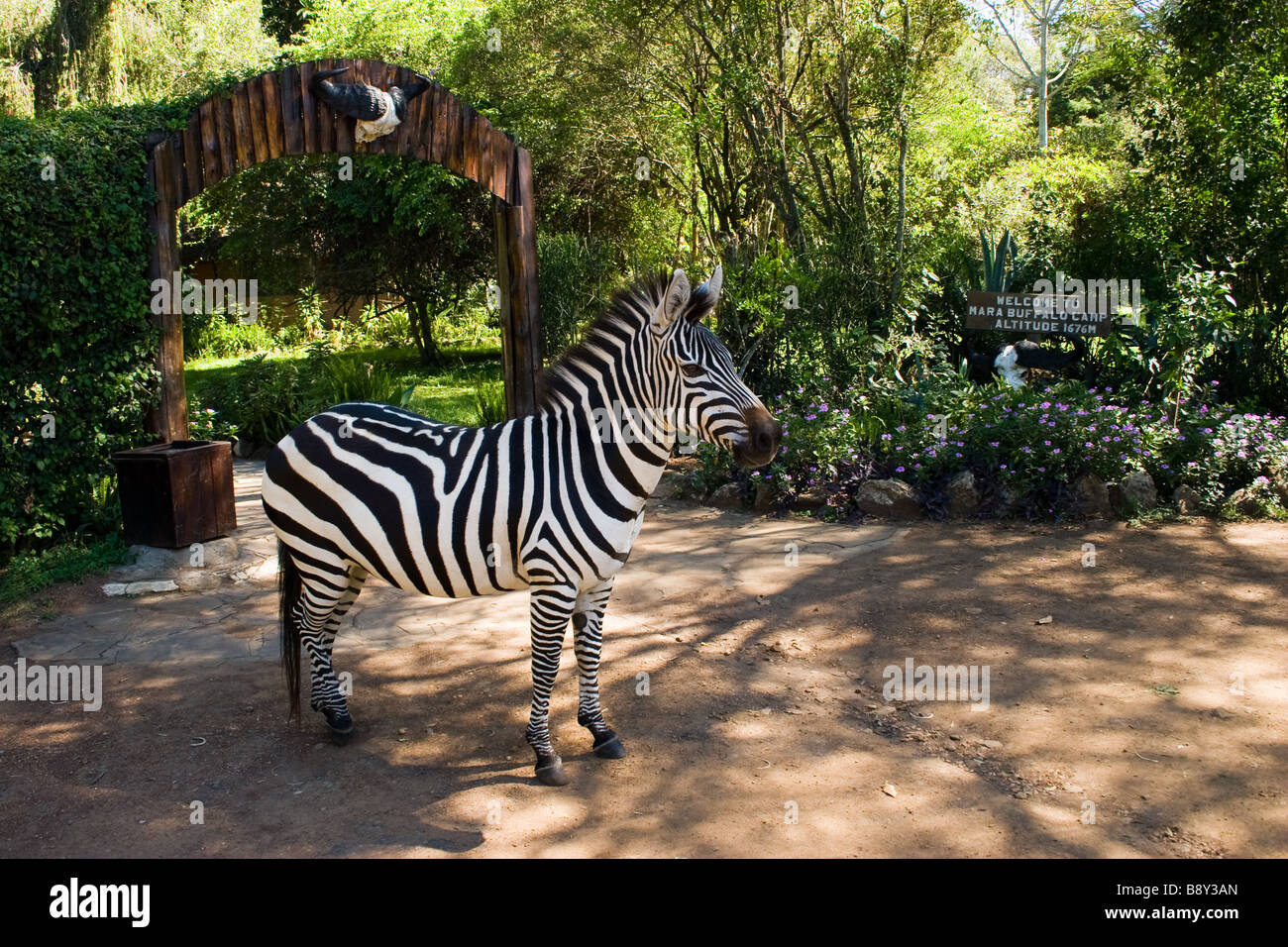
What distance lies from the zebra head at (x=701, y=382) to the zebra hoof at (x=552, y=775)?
1504 mm

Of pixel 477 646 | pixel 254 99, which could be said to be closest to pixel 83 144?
pixel 254 99

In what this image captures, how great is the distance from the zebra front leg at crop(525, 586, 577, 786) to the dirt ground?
101 mm

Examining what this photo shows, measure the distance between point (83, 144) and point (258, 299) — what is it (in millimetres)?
14655

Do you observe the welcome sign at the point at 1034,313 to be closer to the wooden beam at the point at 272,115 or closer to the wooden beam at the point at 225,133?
the wooden beam at the point at 272,115

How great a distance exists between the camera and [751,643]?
5871mm

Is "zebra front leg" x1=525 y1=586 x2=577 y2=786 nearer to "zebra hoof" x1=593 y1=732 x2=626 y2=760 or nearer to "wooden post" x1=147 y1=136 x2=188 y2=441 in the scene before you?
"zebra hoof" x1=593 y1=732 x2=626 y2=760

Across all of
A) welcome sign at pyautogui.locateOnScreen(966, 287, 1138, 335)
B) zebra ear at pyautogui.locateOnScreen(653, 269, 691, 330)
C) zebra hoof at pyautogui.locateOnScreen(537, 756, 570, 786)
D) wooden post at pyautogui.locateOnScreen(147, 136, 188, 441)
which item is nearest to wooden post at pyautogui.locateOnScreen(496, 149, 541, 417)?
wooden post at pyautogui.locateOnScreen(147, 136, 188, 441)

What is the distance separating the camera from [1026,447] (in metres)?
8.19

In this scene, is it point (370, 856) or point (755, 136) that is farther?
point (755, 136)

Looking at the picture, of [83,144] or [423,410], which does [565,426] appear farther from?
[423,410]

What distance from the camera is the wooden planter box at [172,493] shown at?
23.3 feet

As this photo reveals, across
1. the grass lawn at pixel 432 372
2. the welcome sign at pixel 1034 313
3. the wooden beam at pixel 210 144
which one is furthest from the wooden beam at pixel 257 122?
the welcome sign at pixel 1034 313

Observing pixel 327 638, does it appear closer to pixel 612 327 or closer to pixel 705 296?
pixel 612 327

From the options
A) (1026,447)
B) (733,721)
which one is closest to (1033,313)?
(1026,447)
